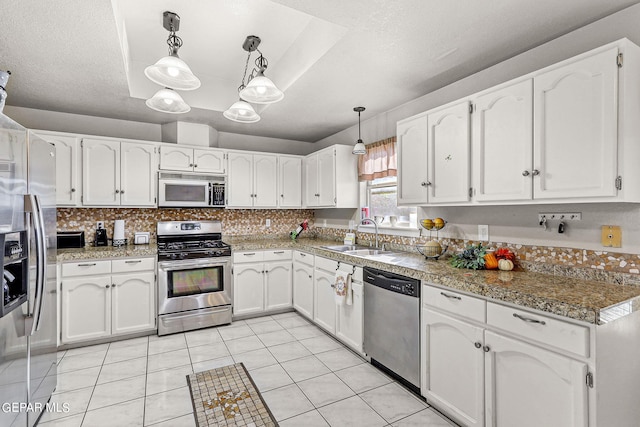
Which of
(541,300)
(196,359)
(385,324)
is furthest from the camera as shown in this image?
(196,359)

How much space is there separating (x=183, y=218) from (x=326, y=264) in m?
2.07

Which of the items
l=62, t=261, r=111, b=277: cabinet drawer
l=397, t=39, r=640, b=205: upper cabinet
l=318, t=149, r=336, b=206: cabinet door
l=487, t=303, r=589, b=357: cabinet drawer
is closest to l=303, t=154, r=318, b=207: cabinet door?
l=318, t=149, r=336, b=206: cabinet door

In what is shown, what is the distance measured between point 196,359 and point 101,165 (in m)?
2.31

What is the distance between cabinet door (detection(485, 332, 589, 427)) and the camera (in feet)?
4.44

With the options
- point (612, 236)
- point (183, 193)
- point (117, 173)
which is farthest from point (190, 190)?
point (612, 236)

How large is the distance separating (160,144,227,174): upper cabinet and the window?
75.7 inches

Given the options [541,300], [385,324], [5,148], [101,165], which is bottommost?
[385,324]

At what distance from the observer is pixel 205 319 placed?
11.6 feet

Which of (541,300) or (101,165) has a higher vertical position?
(101,165)

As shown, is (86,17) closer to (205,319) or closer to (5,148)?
(5,148)

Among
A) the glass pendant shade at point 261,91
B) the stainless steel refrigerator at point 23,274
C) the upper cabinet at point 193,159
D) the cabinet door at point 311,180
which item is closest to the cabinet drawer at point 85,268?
the stainless steel refrigerator at point 23,274

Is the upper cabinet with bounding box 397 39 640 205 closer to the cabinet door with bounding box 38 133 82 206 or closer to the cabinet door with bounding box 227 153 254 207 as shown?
the cabinet door with bounding box 227 153 254 207

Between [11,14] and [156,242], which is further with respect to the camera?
[156,242]

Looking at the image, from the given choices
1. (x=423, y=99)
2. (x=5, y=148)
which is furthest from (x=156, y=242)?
(x=423, y=99)
